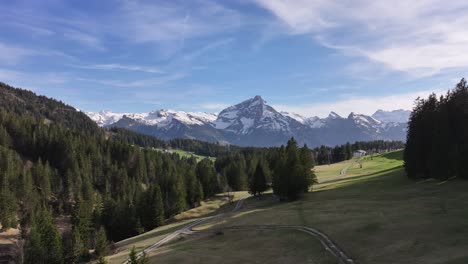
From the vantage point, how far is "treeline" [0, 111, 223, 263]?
297 feet

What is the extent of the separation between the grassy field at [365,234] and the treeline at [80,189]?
113 feet

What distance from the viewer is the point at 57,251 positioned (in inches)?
2968

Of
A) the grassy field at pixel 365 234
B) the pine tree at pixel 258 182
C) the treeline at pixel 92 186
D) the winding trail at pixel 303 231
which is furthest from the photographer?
the pine tree at pixel 258 182

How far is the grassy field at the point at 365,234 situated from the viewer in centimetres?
3844

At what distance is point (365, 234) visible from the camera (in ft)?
153

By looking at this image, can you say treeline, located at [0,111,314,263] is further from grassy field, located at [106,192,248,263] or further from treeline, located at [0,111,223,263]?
grassy field, located at [106,192,248,263]

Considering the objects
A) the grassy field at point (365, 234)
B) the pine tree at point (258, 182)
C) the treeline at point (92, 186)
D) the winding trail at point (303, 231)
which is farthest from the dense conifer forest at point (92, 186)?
the grassy field at point (365, 234)

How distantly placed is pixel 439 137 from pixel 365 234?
5071cm

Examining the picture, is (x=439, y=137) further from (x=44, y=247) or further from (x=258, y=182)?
(x=44, y=247)

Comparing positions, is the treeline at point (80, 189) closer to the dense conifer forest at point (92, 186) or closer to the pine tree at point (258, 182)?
the dense conifer forest at point (92, 186)

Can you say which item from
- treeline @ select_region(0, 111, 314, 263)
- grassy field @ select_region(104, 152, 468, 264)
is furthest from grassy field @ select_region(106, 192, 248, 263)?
grassy field @ select_region(104, 152, 468, 264)

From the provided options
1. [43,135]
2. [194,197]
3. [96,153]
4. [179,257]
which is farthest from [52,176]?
[179,257]

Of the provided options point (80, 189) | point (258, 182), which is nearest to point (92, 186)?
point (80, 189)

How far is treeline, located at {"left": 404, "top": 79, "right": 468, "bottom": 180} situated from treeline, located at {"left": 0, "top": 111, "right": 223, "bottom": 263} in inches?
2810
